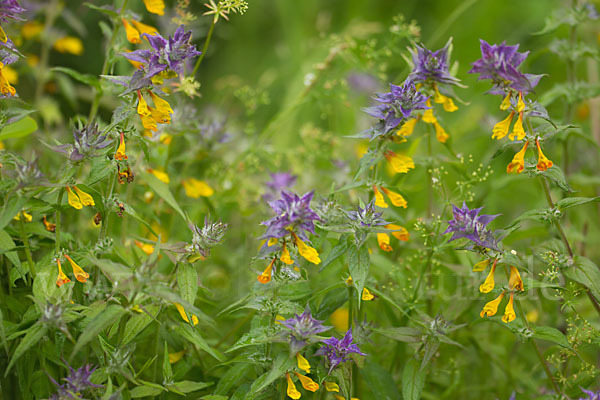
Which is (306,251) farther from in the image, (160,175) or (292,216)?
(160,175)

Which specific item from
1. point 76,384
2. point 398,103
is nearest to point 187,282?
point 76,384

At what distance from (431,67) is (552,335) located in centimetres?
51

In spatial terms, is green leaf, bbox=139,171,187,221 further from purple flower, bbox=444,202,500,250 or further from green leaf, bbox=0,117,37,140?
purple flower, bbox=444,202,500,250

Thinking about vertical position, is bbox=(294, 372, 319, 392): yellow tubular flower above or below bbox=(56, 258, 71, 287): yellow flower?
below

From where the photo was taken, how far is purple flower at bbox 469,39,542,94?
0.87 metres

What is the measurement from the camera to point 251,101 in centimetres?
154

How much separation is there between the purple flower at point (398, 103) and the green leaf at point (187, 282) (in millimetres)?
391

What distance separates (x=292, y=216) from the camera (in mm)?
823

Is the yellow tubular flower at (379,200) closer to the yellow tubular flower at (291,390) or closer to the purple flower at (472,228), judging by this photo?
the purple flower at (472,228)

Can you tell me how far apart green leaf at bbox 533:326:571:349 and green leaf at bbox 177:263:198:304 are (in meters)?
0.59

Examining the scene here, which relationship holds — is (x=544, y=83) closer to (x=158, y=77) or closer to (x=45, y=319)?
(x=158, y=77)

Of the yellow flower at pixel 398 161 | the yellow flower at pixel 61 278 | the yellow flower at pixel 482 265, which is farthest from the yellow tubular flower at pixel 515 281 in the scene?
the yellow flower at pixel 61 278

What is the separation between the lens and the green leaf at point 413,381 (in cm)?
96

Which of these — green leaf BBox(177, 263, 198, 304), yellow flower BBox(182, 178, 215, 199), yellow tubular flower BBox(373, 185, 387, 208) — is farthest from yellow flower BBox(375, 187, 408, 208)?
yellow flower BBox(182, 178, 215, 199)
